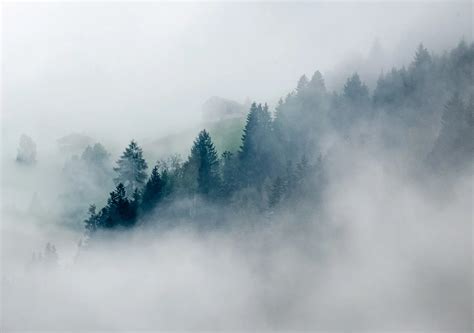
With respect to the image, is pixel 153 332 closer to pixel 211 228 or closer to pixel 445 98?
pixel 211 228

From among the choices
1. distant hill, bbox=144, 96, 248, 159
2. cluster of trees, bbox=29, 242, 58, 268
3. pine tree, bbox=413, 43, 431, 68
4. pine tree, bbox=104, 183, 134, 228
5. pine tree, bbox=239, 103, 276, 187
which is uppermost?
distant hill, bbox=144, 96, 248, 159

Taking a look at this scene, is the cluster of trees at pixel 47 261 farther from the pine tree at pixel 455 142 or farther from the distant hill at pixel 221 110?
the distant hill at pixel 221 110

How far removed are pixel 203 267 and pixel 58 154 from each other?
90591mm

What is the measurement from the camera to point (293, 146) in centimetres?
10281

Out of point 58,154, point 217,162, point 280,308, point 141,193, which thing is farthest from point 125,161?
point 58,154

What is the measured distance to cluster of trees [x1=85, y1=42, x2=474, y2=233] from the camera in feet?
286

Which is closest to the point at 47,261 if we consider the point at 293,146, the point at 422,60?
the point at 293,146

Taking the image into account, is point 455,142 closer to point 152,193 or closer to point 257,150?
point 257,150

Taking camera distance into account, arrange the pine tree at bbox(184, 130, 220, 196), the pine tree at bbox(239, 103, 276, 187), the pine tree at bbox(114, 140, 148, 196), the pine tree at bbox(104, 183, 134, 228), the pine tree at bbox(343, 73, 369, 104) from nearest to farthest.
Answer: the pine tree at bbox(104, 183, 134, 228) → the pine tree at bbox(184, 130, 220, 196) → the pine tree at bbox(239, 103, 276, 187) → the pine tree at bbox(114, 140, 148, 196) → the pine tree at bbox(343, 73, 369, 104)

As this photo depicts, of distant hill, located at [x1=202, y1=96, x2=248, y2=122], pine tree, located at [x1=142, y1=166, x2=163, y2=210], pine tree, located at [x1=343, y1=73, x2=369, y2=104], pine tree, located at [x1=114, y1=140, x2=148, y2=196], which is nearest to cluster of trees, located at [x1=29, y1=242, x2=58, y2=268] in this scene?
pine tree, located at [x1=114, y1=140, x2=148, y2=196]

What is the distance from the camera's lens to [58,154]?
16650cm

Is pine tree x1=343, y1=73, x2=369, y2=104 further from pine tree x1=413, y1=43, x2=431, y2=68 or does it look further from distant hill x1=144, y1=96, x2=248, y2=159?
distant hill x1=144, y1=96, x2=248, y2=159

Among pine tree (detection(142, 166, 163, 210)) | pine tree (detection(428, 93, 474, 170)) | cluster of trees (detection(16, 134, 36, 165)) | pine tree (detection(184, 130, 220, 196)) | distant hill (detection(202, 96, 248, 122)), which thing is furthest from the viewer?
cluster of trees (detection(16, 134, 36, 165))

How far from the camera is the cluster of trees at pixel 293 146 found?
3438 inches
